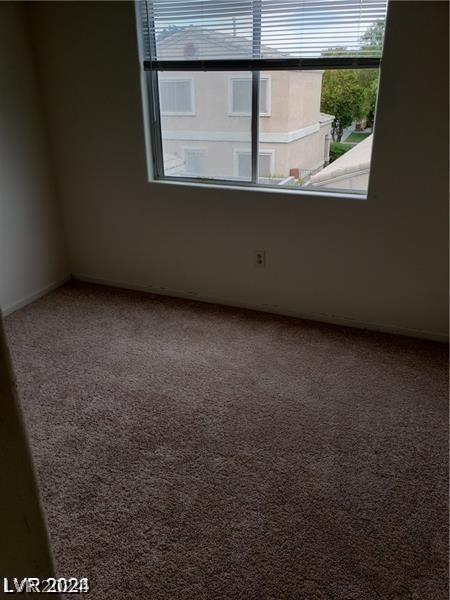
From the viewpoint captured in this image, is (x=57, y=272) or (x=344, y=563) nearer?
(x=344, y=563)

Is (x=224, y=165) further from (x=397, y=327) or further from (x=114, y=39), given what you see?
(x=397, y=327)

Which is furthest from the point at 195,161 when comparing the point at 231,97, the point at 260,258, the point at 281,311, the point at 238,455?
the point at 238,455

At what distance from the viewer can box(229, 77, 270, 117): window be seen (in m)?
2.54

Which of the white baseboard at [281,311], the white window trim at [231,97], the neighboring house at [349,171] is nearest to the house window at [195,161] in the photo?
the white window trim at [231,97]

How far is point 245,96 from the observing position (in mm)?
2590

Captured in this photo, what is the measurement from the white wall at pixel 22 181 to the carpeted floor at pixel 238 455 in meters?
0.41

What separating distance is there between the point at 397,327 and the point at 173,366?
1.35m

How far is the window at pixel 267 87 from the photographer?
90.5 inches

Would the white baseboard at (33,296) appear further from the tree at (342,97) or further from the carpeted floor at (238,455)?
the tree at (342,97)

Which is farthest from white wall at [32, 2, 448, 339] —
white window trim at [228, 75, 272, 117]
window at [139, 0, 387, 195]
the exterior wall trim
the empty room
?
white window trim at [228, 75, 272, 117]

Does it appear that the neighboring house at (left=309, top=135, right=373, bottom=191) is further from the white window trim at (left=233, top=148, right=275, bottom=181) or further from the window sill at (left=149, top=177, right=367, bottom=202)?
the white window trim at (left=233, top=148, right=275, bottom=181)

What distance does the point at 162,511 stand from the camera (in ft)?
5.28

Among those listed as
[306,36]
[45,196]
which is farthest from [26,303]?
[306,36]

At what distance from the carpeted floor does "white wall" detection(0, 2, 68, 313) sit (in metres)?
0.41
